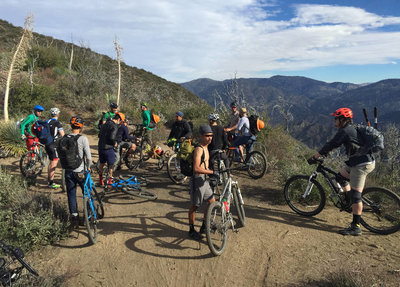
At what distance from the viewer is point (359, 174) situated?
428 cm

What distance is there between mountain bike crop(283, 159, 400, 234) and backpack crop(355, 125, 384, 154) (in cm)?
82

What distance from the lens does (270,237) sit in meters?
4.53

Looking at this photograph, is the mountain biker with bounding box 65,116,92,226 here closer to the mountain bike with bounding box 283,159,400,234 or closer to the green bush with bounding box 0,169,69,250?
the green bush with bounding box 0,169,69,250

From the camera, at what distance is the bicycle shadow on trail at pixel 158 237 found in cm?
411

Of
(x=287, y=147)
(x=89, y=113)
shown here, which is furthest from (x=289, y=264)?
(x=89, y=113)

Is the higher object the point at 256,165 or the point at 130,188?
the point at 256,165

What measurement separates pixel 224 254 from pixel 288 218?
6.33ft

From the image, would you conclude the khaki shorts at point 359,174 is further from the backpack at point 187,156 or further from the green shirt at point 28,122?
the green shirt at point 28,122

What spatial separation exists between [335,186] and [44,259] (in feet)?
17.6

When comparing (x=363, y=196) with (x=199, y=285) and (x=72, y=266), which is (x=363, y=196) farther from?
(x=72, y=266)

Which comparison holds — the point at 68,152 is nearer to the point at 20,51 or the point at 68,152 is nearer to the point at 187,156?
the point at 187,156

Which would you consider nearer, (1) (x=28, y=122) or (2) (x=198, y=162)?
(2) (x=198, y=162)

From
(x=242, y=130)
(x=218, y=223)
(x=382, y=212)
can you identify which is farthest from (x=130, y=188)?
(x=382, y=212)

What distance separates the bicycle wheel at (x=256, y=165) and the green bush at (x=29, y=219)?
5.20 metres
